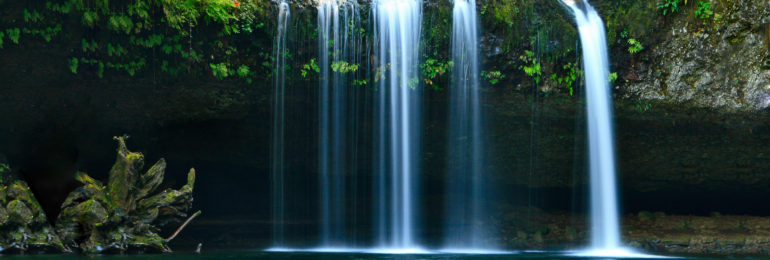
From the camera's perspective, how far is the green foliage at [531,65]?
11.0 m

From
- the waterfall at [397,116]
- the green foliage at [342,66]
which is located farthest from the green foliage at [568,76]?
the green foliage at [342,66]

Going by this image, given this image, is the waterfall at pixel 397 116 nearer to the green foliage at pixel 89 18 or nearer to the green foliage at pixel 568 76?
the green foliage at pixel 568 76

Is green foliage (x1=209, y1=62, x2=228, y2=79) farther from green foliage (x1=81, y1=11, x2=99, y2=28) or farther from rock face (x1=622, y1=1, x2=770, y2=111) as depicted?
rock face (x1=622, y1=1, x2=770, y2=111)

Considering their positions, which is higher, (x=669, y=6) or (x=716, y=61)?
(x=669, y=6)

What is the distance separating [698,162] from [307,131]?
718 cm

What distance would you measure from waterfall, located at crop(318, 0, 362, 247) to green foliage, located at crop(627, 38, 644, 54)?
441 centimetres

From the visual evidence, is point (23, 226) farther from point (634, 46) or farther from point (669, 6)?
point (669, 6)

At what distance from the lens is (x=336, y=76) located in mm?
11008

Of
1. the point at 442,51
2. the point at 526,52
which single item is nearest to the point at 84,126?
the point at 442,51

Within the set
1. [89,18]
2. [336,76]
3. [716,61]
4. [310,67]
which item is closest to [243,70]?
[310,67]

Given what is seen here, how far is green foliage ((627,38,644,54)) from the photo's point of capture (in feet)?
35.8

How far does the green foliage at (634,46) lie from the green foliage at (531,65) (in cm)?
149

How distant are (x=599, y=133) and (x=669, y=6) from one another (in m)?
2.34

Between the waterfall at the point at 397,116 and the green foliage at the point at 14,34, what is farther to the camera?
the waterfall at the point at 397,116
